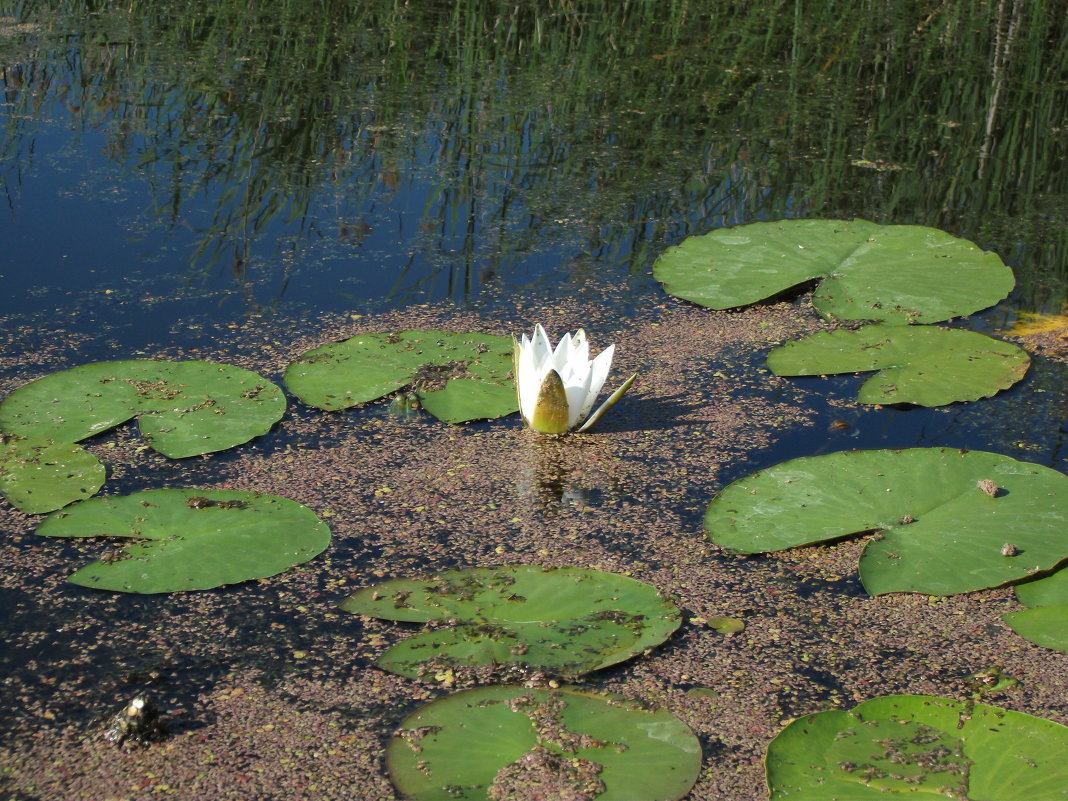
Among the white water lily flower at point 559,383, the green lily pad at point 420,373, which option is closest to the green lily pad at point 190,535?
the green lily pad at point 420,373

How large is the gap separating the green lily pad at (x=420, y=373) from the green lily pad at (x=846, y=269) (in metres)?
0.79

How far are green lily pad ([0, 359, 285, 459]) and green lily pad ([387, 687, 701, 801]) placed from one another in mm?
1088

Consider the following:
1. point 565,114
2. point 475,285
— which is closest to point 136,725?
point 475,285

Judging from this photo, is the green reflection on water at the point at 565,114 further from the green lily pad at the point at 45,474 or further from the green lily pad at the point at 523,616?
the green lily pad at the point at 523,616

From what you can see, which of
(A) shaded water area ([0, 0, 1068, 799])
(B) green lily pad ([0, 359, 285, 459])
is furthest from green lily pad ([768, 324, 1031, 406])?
(B) green lily pad ([0, 359, 285, 459])

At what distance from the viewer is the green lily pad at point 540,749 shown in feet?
5.47

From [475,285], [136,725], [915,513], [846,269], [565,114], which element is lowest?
[136,725]

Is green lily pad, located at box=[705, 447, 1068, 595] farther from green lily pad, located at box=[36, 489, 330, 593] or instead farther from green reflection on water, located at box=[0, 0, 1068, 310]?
green reflection on water, located at box=[0, 0, 1068, 310]

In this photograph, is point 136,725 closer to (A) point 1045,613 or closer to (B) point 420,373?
(B) point 420,373

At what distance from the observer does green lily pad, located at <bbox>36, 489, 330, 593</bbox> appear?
2.14m

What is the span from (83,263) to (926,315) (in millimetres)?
2602

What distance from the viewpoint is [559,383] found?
2.68m

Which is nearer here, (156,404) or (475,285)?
(156,404)

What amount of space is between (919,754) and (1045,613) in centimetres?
54
